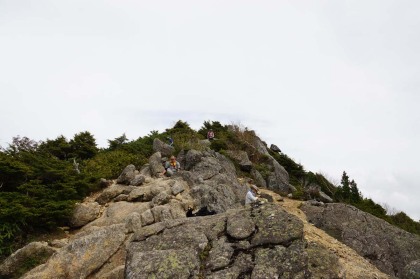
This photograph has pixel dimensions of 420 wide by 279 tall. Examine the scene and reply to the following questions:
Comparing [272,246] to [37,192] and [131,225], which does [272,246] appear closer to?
[131,225]

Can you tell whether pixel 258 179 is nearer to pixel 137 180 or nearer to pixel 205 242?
pixel 137 180

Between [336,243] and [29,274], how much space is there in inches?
426

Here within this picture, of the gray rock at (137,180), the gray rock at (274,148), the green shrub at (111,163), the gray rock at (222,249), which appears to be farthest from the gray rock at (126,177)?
the gray rock at (274,148)

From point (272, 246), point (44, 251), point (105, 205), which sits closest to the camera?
point (272, 246)

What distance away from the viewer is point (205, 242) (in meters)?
8.85

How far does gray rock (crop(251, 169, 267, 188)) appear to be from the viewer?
83.9ft

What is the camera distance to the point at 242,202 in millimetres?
18141

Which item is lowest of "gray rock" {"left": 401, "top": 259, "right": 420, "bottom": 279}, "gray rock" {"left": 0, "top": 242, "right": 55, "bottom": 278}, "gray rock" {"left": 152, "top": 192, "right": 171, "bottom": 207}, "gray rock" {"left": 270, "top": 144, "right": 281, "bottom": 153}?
"gray rock" {"left": 0, "top": 242, "right": 55, "bottom": 278}

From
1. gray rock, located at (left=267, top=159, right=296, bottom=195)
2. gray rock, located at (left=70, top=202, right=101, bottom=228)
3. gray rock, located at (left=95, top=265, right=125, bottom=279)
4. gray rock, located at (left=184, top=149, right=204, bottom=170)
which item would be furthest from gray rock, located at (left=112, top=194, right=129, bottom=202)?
gray rock, located at (left=267, top=159, right=296, bottom=195)

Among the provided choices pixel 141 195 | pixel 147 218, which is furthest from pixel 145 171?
pixel 147 218

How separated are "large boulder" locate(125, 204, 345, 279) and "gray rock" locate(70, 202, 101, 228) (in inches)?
247

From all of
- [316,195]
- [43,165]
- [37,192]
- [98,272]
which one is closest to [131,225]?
[98,272]

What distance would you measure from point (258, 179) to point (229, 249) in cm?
1770

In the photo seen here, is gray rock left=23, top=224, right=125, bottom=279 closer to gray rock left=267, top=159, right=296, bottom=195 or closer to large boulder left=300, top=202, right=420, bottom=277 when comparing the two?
large boulder left=300, top=202, right=420, bottom=277
